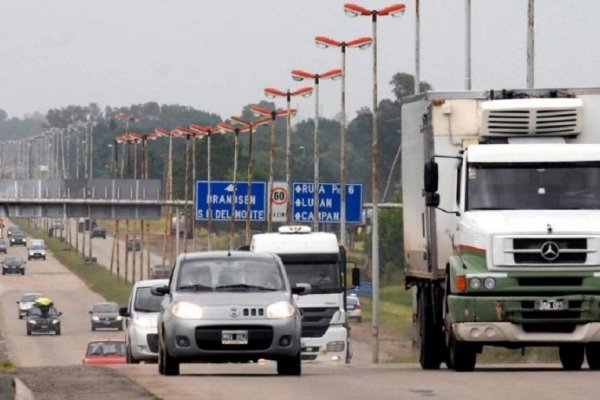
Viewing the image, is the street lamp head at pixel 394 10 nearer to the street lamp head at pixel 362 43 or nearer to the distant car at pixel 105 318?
the street lamp head at pixel 362 43

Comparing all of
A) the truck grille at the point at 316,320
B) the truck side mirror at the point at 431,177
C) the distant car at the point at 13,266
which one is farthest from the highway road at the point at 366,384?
the distant car at the point at 13,266

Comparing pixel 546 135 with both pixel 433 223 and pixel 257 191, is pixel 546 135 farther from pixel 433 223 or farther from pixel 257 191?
pixel 257 191

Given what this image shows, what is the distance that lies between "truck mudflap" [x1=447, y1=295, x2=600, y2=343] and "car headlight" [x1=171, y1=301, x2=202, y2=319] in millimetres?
3489

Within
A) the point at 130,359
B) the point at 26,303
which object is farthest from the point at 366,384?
the point at 26,303

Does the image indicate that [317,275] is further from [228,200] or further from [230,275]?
[228,200]

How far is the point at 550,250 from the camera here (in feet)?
84.6

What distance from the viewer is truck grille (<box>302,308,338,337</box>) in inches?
1682

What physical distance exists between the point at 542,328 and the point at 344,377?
264cm

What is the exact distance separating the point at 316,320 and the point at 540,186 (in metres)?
16.9

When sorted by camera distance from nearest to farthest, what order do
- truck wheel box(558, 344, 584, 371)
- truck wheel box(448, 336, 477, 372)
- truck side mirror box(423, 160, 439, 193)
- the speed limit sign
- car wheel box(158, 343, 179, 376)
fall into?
car wheel box(158, 343, 179, 376)
truck side mirror box(423, 160, 439, 193)
truck wheel box(448, 336, 477, 372)
truck wheel box(558, 344, 584, 371)
the speed limit sign

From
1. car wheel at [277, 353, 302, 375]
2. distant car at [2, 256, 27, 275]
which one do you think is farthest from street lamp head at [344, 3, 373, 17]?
distant car at [2, 256, 27, 275]

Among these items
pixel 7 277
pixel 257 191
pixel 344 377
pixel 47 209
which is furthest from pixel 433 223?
pixel 7 277

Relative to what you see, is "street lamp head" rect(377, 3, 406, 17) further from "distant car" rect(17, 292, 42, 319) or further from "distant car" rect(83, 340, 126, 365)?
"distant car" rect(17, 292, 42, 319)

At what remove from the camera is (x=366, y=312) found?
120500mm
